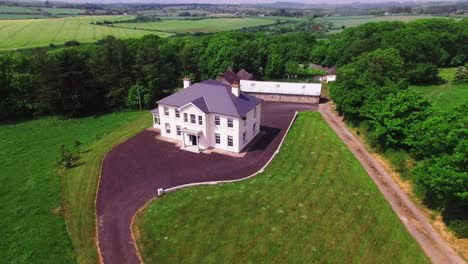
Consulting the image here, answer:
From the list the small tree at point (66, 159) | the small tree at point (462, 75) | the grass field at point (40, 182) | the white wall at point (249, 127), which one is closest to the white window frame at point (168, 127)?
the grass field at point (40, 182)

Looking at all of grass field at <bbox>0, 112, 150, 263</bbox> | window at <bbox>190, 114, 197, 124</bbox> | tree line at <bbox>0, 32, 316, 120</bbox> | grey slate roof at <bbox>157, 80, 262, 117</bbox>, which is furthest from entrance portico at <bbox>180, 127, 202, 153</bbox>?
tree line at <bbox>0, 32, 316, 120</bbox>

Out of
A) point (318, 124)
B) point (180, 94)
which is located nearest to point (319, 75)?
point (318, 124)

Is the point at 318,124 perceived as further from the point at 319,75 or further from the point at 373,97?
the point at 319,75

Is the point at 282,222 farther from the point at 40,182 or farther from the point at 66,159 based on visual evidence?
the point at 66,159

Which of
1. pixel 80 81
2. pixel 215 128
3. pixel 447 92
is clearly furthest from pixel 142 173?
pixel 447 92

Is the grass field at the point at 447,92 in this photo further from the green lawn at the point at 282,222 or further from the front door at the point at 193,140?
the front door at the point at 193,140

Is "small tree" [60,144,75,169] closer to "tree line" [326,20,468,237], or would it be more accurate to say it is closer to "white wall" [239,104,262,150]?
"white wall" [239,104,262,150]

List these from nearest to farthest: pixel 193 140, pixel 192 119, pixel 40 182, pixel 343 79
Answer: pixel 40 182
pixel 192 119
pixel 193 140
pixel 343 79
